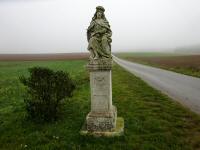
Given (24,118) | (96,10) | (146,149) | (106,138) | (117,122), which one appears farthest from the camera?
(24,118)

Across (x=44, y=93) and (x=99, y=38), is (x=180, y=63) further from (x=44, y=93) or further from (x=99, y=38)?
(x=99, y=38)

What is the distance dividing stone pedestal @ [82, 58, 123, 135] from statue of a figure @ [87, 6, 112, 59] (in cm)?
25

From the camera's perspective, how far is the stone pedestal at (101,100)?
293 inches

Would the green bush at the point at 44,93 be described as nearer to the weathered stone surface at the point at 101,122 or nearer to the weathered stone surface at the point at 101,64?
the weathered stone surface at the point at 101,122

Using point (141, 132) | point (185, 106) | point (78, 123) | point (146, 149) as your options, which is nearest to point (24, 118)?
point (78, 123)

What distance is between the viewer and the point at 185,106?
10812mm

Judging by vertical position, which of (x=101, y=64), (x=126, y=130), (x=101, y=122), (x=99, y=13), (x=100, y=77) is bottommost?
(x=126, y=130)

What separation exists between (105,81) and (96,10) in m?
1.99

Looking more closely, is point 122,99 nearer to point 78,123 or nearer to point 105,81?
point 78,123

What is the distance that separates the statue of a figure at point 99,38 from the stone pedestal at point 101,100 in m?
0.25

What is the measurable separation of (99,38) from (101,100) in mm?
1699

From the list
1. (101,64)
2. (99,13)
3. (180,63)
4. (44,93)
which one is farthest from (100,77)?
(180,63)

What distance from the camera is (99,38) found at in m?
7.64

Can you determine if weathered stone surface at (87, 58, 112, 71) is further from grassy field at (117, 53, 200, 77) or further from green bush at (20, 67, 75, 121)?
grassy field at (117, 53, 200, 77)
